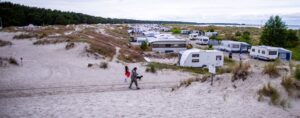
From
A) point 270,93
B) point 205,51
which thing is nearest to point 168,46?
point 205,51

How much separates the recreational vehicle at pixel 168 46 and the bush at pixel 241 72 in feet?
87.8

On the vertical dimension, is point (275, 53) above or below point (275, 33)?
below

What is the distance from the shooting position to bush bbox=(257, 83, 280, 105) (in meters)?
9.43

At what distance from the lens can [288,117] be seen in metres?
8.24

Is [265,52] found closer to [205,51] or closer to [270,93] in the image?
[205,51]

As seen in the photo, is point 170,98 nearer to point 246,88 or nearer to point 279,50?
point 246,88

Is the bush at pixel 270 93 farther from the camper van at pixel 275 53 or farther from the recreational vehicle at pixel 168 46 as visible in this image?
the recreational vehicle at pixel 168 46

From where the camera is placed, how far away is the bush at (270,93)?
9.43 metres

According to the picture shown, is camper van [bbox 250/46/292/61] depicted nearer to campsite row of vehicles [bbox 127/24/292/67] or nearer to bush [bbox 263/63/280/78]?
campsite row of vehicles [bbox 127/24/292/67]

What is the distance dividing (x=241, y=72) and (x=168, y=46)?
27438 mm

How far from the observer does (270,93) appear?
32.2 feet

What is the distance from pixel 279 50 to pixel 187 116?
29779 mm

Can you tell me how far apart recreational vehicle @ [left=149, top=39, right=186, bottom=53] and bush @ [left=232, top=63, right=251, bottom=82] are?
87.8 feet

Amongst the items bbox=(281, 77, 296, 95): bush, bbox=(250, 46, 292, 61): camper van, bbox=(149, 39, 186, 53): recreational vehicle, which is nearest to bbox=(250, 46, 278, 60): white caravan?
bbox=(250, 46, 292, 61): camper van
